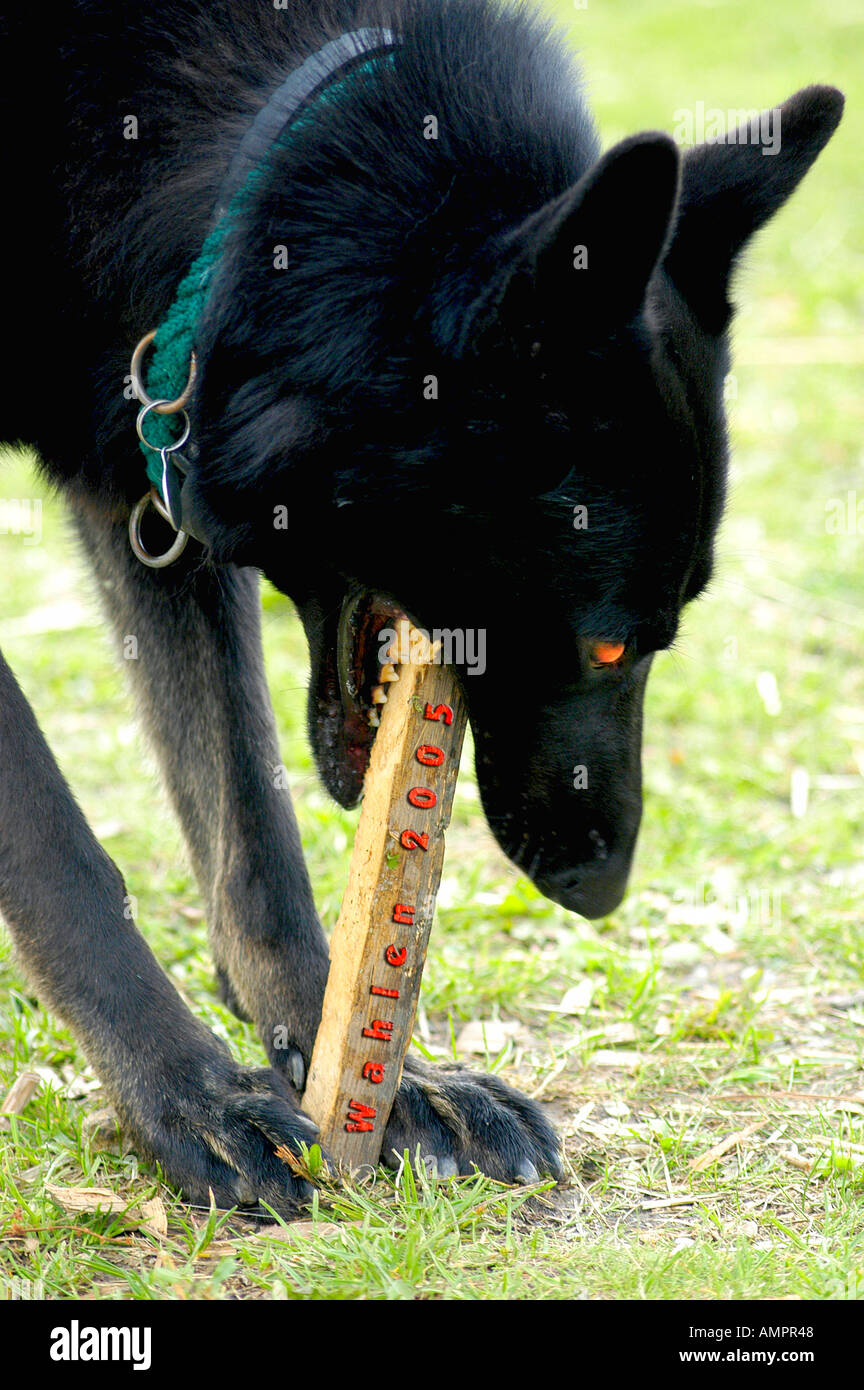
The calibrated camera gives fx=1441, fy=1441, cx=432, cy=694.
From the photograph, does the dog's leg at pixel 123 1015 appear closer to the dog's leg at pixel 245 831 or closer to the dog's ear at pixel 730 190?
the dog's leg at pixel 245 831

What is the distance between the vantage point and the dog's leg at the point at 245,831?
85.4 inches

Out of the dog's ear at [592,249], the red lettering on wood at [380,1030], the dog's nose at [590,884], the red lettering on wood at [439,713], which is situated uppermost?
the dog's ear at [592,249]

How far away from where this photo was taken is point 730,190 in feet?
7.04

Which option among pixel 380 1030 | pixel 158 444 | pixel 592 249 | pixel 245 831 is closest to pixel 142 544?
pixel 158 444

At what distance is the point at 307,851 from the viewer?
3.32 metres

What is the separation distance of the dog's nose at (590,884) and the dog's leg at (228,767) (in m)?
0.42

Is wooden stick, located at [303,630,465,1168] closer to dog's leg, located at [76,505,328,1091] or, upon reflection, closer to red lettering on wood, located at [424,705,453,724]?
red lettering on wood, located at [424,705,453,724]

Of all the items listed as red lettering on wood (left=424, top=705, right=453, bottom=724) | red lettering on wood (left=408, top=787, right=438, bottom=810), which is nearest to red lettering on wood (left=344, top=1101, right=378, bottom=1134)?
red lettering on wood (left=408, top=787, right=438, bottom=810)

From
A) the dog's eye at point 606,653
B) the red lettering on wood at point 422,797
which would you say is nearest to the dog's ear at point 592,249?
the dog's eye at point 606,653

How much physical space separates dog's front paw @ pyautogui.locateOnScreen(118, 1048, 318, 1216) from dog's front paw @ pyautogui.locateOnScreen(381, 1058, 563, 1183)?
154 mm

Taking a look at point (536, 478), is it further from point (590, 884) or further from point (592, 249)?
point (590, 884)
